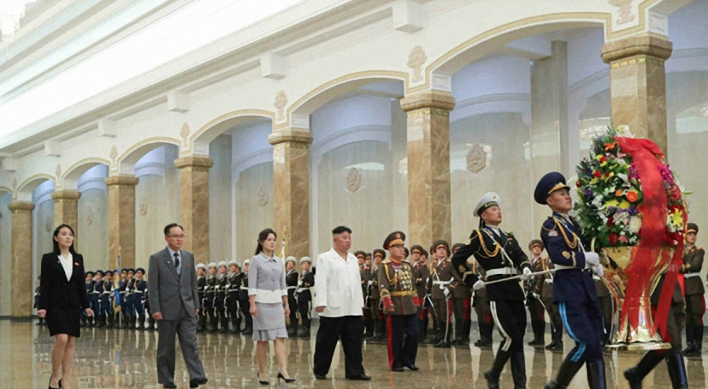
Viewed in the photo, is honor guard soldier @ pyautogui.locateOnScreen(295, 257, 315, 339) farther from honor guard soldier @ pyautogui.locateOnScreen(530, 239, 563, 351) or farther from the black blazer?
the black blazer

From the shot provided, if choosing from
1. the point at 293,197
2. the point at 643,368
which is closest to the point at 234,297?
the point at 293,197

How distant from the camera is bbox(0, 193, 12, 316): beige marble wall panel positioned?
110ft

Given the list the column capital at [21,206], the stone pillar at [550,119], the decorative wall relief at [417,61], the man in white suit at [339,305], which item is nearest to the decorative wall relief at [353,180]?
the stone pillar at [550,119]

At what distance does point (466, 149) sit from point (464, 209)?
134cm

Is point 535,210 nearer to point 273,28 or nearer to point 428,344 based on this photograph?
point 428,344

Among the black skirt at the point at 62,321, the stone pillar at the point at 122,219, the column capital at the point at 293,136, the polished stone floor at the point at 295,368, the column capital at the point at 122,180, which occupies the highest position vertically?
the column capital at the point at 293,136

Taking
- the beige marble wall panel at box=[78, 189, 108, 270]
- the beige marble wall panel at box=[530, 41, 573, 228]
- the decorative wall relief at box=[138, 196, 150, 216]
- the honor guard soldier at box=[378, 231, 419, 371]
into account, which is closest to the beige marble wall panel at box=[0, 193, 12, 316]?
the beige marble wall panel at box=[78, 189, 108, 270]

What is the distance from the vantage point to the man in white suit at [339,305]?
923 cm

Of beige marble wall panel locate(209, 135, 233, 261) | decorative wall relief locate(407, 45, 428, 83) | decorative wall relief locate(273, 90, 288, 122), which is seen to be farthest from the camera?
beige marble wall panel locate(209, 135, 233, 261)

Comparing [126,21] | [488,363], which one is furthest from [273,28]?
[488,363]

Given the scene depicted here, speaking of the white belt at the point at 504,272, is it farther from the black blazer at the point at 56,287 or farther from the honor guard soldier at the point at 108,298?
the honor guard soldier at the point at 108,298

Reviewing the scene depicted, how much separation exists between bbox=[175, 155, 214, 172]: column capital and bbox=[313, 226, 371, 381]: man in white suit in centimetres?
1234

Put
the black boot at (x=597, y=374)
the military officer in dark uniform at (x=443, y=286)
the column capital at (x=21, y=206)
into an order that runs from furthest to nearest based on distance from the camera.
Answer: the column capital at (x=21, y=206) → the military officer in dark uniform at (x=443, y=286) → the black boot at (x=597, y=374)

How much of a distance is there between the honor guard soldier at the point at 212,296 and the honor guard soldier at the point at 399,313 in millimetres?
9710
